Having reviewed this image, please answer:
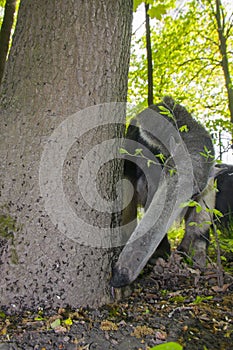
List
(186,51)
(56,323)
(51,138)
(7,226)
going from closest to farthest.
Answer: (56,323) < (7,226) < (51,138) < (186,51)

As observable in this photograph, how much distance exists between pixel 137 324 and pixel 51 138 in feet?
4.05

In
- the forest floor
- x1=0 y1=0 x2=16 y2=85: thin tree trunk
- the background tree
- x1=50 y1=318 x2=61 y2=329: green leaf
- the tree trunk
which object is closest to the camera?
the forest floor

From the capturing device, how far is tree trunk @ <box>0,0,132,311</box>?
6.66 ft

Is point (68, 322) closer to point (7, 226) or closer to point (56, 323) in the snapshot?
point (56, 323)

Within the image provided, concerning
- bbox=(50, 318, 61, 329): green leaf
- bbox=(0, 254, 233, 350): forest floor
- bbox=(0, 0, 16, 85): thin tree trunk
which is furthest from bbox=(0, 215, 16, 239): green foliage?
bbox=(0, 0, 16, 85): thin tree trunk

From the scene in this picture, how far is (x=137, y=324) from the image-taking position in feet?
6.24

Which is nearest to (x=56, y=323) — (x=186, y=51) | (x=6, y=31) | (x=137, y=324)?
(x=137, y=324)

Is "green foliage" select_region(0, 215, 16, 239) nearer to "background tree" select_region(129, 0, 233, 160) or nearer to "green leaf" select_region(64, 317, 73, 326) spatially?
"green leaf" select_region(64, 317, 73, 326)

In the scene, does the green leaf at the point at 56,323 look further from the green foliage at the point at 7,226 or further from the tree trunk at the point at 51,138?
the green foliage at the point at 7,226

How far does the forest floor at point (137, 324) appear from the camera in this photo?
169 cm

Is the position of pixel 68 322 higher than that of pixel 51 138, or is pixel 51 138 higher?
pixel 51 138

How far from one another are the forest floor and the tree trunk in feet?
0.50

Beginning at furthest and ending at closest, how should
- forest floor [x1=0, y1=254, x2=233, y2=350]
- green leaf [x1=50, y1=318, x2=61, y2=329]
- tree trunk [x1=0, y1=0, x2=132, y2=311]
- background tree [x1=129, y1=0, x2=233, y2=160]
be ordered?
background tree [x1=129, y1=0, x2=233, y2=160], tree trunk [x1=0, y1=0, x2=132, y2=311], green leaf [x1=50, y1=318, x2=61, y2=329], forest floor [x1=0, y1=254, x2=233, y2=350]

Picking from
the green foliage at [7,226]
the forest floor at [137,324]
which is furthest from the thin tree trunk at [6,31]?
the forest floor at [137,324]
